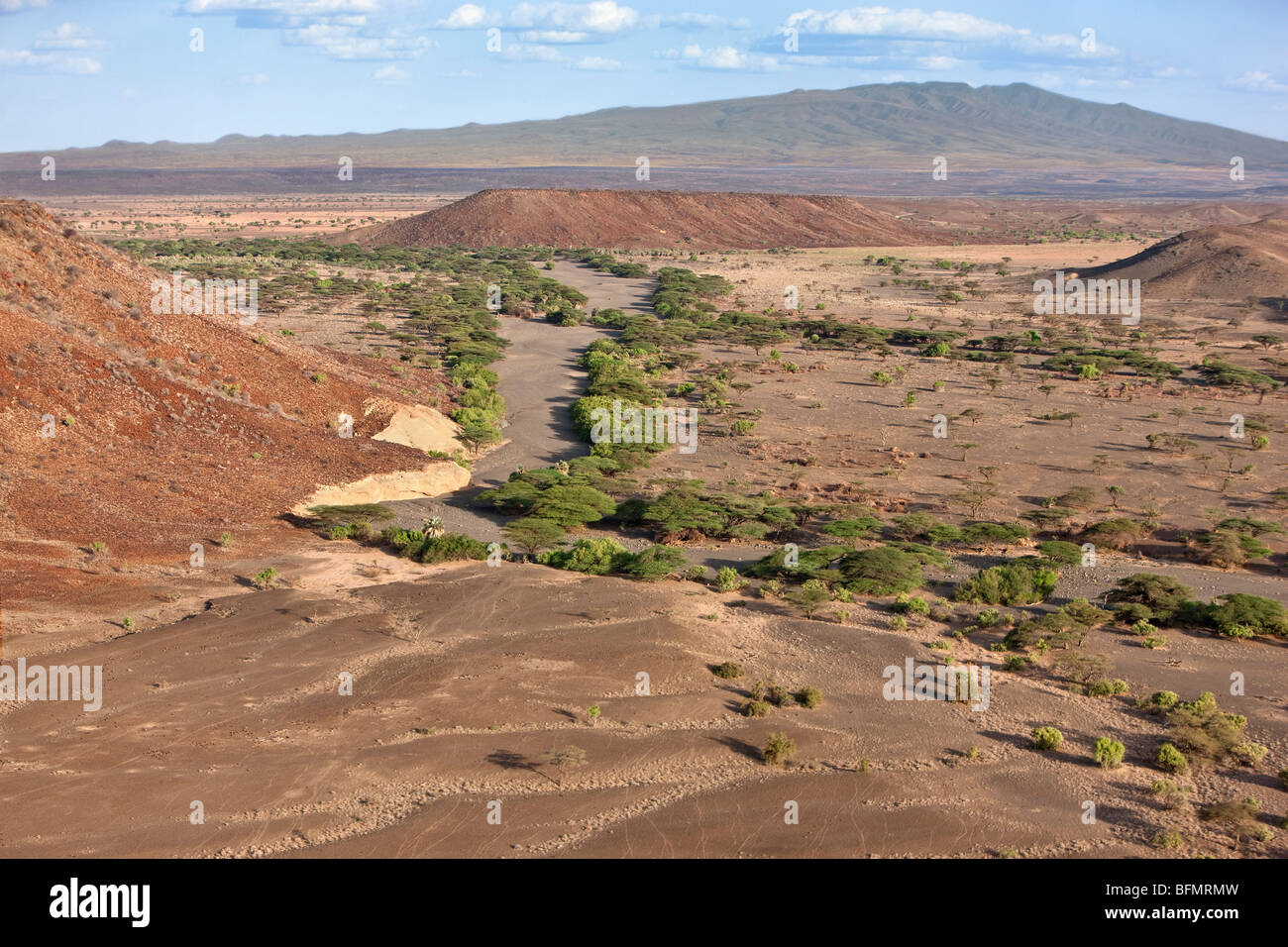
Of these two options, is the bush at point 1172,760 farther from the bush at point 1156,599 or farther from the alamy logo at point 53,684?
the alamy logo at point 53,684

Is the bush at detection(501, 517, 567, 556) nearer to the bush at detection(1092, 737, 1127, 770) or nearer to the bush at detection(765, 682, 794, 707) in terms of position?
the bush at detection(765, 682, 794, 707)

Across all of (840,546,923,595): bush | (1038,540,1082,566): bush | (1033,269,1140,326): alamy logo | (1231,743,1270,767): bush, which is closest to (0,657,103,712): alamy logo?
(840,546,923,595): bush

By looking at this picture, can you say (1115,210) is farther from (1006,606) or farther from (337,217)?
(1006,606)

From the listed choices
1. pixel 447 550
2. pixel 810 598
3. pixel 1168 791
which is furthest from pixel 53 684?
pixel 1168 791

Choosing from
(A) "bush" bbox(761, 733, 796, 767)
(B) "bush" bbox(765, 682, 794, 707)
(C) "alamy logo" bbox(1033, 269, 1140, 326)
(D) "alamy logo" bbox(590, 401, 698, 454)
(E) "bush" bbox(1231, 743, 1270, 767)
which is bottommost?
(E) "bush" bbox(1231, 743, 1270, 767)

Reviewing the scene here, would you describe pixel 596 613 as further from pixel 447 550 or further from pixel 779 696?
pixel 447 550
